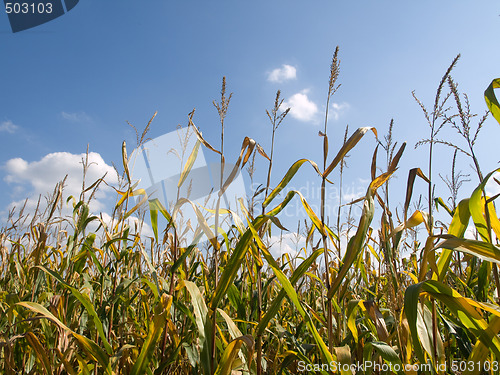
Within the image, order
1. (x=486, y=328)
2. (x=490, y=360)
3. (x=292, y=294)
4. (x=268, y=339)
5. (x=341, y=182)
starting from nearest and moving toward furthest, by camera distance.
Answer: (x=486, y=328), (x=292, y=294), (x=490, y=360), (x=341, y=182), (x=268, y=339)

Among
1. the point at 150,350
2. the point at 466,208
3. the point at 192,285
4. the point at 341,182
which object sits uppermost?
the point at 341,182

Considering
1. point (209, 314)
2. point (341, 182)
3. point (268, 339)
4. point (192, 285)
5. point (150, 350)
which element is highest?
point (341, 182)

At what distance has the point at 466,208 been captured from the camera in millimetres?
1049

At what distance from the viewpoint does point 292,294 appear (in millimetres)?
1046

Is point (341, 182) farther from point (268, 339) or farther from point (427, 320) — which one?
point (268, 339)

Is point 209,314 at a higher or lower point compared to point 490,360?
higher

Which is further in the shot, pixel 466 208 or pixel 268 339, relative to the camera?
pixel 268 339

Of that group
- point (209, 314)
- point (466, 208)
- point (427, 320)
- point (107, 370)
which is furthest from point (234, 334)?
point (466, 208)

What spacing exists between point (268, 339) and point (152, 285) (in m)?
1.02

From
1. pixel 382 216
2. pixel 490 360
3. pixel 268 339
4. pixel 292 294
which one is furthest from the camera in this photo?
pixel 268 339

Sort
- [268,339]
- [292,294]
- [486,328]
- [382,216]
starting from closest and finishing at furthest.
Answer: [486,328] → [292,294] → [382,216] → [268,339]

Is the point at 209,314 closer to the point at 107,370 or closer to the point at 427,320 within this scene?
the point at 107,370

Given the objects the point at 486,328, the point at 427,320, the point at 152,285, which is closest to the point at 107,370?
the point at 152,285

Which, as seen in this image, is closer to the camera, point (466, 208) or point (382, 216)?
point (466, 208)
